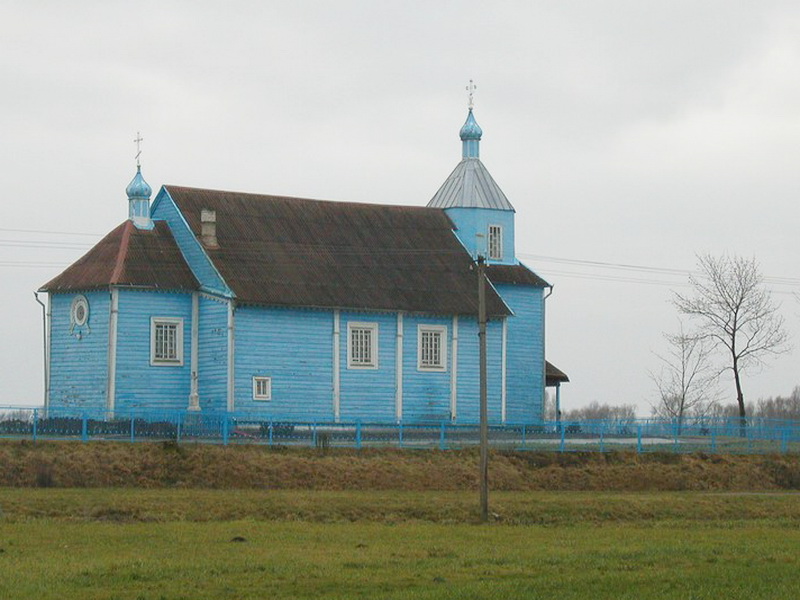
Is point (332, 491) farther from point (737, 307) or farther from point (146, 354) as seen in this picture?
point (737, 307)

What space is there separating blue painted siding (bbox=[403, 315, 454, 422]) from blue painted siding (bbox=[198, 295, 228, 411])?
6748mm

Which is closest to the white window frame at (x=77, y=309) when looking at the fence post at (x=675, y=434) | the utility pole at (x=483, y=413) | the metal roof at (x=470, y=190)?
the metal roof at (x=470, y=190)

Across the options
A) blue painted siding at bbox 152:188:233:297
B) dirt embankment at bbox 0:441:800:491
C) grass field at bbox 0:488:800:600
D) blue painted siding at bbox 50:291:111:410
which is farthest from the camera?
blue painted siding at bbox 152:188:233:297

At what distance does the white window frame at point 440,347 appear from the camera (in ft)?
175

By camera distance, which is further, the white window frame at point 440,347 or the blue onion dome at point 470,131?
the blue onion dome at point 470,131

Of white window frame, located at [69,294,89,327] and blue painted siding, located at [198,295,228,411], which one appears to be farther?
white window frame, located at [69,294,89,327]

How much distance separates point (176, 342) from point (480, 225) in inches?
551

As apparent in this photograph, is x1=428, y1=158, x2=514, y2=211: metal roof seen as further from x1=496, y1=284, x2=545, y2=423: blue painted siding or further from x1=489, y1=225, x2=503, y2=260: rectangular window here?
x1=496, y1=284, x2=545, y2=423: blue painted siding

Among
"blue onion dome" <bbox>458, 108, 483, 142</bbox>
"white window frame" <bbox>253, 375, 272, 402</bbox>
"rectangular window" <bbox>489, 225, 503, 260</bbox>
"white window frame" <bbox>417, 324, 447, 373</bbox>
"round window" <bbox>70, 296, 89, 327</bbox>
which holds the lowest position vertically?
"white window frame" <bbox>253, 375, 272, 402</bbox>

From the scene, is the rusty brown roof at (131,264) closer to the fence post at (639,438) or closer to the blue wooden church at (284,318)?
the blue wooden church at (284,318)

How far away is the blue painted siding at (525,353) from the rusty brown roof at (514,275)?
0.20 metres

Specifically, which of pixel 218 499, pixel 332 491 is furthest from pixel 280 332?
pixel 218 499

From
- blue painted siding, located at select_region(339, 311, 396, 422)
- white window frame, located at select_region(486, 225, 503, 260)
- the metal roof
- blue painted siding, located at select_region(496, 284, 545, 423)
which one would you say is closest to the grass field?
blue painted siding, located at select_region(339, 311, 396, 422)

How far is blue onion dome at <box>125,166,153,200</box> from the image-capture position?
171ft
